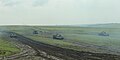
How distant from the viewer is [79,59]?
40750mm

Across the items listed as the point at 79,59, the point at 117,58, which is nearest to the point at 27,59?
the point at 79,59


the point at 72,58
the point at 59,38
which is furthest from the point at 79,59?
the point at 59,38

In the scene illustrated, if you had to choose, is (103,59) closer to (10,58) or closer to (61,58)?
(61,58)

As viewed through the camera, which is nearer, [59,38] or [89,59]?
[89,59]

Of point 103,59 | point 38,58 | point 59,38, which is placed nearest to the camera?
point 103,59

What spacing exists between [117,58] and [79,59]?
21.2 ft

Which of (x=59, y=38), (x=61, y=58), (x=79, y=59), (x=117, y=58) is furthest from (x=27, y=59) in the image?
(x=59, y=38)

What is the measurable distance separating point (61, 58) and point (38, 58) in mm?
4046

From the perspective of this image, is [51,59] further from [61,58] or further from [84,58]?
[84,58]

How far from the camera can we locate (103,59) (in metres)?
40.3

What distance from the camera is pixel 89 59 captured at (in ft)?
133

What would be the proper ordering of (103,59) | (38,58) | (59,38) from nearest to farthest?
1. (103,59)
2. (38,58)
3. (59,38)

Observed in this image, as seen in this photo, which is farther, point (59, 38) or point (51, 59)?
point (59, 38)

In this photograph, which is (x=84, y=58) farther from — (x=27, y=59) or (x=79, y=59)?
(x=27, y=59)
